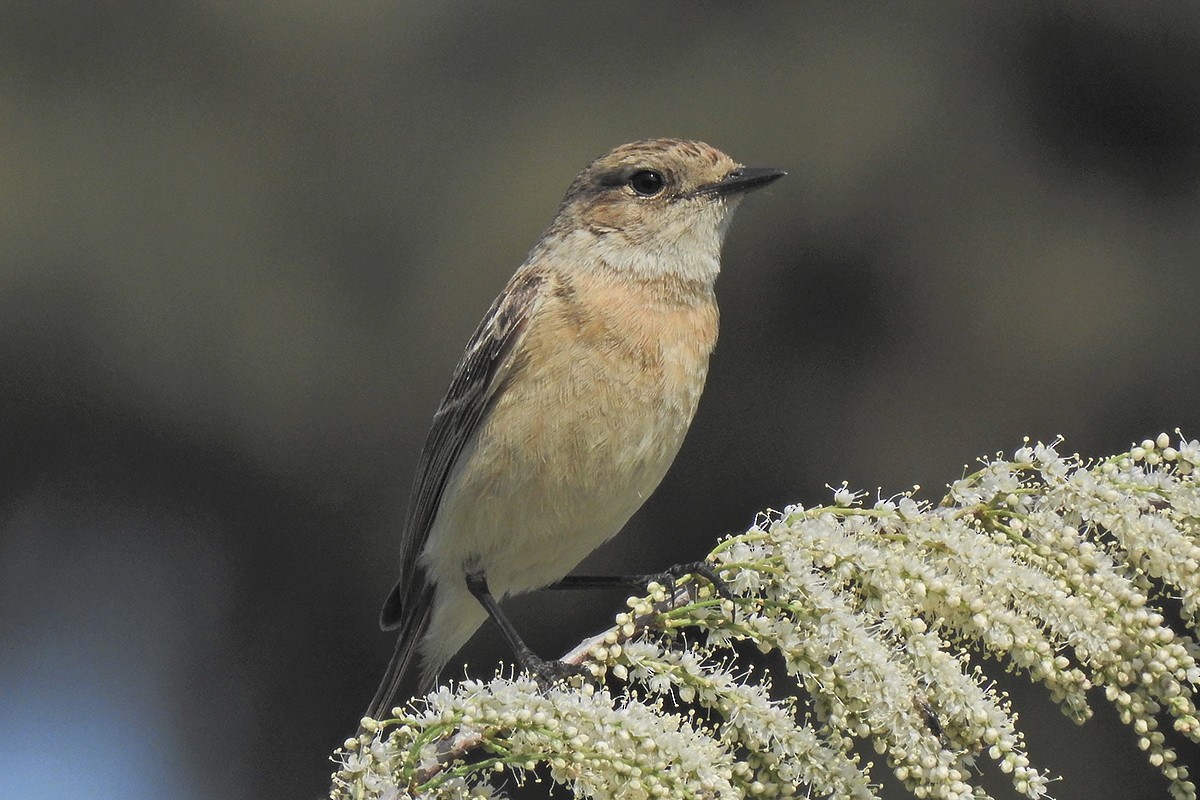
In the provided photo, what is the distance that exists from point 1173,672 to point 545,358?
5.28ft

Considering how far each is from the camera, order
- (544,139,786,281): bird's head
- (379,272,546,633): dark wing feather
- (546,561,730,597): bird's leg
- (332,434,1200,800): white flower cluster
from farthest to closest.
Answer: (544,139,786,281): bird's head, (379,272,546,633): dark wing feather, (546,561,730,597): bird's leg, (332,434,1200,800): white flower cluster

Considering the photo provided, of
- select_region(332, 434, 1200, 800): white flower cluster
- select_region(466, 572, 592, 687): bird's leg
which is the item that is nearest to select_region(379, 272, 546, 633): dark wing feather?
select_region(466, 572, 592, 687): bird's leg

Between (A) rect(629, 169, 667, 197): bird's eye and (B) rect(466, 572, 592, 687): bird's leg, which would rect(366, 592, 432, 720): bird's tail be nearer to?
(B) rect(466, 572, 592, 687): bird's leg

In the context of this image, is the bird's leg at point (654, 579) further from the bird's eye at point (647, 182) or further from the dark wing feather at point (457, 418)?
the bird's eye at point (647, 182)

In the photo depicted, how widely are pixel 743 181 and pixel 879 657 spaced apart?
1.85 m

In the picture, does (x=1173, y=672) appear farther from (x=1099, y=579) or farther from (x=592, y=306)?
(x=592, y=306)

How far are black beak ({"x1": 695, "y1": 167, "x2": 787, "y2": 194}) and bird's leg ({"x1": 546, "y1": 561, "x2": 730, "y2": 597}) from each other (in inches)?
37.0

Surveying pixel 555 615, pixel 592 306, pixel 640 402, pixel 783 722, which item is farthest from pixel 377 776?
pixel 555 615

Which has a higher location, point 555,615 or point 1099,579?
point 1099,579

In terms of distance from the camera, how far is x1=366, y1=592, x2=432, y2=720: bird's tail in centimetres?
296

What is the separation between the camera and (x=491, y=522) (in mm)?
2955

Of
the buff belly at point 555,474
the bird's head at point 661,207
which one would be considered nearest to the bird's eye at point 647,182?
the bird's head at point 661,207

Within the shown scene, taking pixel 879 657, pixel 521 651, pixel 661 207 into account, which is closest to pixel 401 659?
pixel 521 651

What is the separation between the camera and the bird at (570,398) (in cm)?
284
